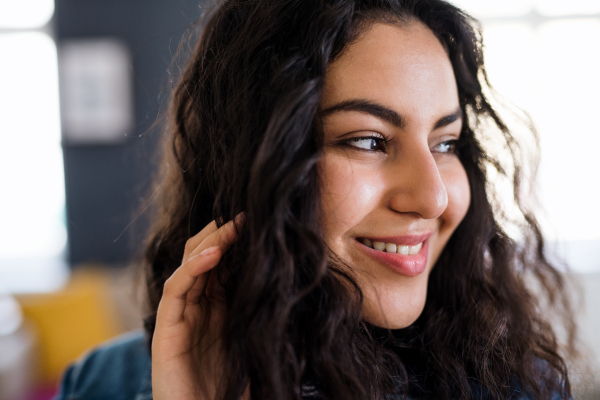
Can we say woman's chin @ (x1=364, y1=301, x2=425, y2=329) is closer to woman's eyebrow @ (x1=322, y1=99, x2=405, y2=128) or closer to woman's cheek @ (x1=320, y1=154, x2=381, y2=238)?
woman's cheek @ (x1=320, y1=154, x2=381, y2=238)

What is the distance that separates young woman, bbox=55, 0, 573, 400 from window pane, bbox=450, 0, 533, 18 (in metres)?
3.07

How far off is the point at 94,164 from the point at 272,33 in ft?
10.6

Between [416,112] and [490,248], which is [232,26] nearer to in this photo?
[416,112]

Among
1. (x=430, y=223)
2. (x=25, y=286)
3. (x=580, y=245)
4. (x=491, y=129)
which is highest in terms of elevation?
(x=491, y=129)

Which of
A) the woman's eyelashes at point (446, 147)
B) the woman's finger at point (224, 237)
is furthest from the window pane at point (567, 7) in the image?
the woman's finger at point (224, 237)

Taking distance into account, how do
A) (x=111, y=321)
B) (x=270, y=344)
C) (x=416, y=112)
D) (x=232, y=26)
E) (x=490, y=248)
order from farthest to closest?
(x=111, y=321)
(x=490, y=248)
(x=232, y=26)
(x=416, y=112)
(x=270, y=344)

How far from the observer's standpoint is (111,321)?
10.3ft

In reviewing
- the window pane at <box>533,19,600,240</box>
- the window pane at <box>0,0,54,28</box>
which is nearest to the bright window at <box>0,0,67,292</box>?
the window pane at <box>0,0,54,28</box>

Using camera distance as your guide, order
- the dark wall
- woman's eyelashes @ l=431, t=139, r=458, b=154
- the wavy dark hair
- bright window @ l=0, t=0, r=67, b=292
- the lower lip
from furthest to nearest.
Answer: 1. bright window @ l=0, t=0, r=67, b=292
2. the dark wall
3. woman's eyelashes @ l=431, t=139, r=458, b=154
4. the lower lip
5. the wavy dark hair

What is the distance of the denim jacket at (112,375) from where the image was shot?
132 cm

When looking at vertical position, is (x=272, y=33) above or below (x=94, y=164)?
above

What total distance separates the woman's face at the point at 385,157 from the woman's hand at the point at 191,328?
0.24m

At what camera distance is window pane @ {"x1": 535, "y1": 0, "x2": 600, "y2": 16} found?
3760mm

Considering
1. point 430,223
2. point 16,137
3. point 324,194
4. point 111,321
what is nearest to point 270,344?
point 324,194
